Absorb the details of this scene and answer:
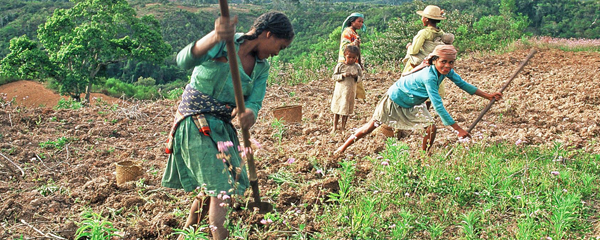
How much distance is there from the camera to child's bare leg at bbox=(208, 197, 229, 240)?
8.45ft

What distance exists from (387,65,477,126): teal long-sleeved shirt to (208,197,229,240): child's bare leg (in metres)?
2.22

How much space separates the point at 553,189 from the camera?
3.72 m

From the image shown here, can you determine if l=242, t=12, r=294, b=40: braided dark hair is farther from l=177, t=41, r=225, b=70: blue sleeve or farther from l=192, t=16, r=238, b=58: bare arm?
l=192, t=16, r=238, b=58: bare arm

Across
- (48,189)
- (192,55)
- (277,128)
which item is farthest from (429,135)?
(48,189)

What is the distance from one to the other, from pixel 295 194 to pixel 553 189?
2.08 m

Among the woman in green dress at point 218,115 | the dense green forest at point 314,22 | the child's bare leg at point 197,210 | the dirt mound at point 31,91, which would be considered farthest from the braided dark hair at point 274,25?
the dirt mound at point 31,91

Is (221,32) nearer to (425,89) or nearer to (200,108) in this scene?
(200,108)

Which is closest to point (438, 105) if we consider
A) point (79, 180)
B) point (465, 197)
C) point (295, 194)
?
point (465, 197)

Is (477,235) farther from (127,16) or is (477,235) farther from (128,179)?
(127,16)

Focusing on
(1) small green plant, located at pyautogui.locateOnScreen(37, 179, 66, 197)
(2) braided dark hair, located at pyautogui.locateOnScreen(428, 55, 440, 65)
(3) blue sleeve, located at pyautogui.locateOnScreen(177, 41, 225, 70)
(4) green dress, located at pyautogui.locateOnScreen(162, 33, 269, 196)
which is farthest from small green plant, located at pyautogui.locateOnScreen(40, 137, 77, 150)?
(2) braided dark hair, located at pyautogui.locateOnScreen(428, 55, 440, 65)

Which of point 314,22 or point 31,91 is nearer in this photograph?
point 31,91

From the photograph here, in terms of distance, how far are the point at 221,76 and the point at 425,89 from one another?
2.41 m

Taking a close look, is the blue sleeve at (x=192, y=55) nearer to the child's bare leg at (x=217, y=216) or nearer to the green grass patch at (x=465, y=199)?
the child's bare leg at (x=217, y=216)

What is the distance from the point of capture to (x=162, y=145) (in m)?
5.73
